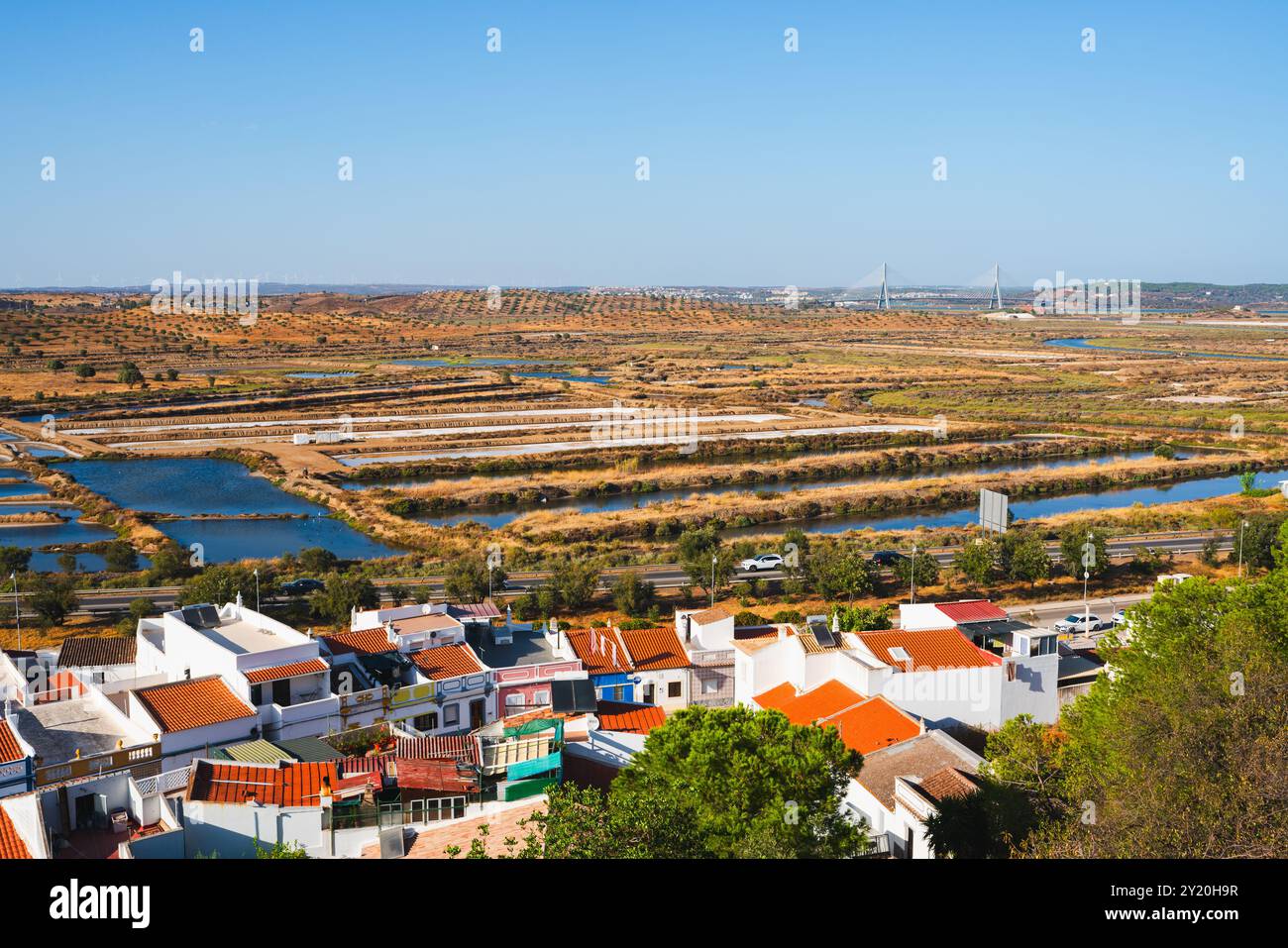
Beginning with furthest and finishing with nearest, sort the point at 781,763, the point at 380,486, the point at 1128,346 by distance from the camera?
the point at 1128,346
the point at 380,486
the point at 781,763

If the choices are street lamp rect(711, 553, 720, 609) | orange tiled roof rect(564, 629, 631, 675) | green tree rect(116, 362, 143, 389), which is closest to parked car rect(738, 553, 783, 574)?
street lamp rect(711, 553, 720, 609)

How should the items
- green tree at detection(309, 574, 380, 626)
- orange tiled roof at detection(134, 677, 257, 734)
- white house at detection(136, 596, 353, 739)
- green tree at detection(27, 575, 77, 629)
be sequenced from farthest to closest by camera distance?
green tree at detection(309, 574, 380, 626)
green tree at detection(27, 575, 77, 629)
white house at detection(136, 596, 353, 739)
orange tiled roof at detection(134, 677, 257, 734)

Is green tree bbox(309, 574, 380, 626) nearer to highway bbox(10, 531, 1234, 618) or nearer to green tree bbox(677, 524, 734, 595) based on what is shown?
highway bbox(10, 531, 1234, 618)

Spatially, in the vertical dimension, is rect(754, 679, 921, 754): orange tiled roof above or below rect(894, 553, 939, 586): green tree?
above

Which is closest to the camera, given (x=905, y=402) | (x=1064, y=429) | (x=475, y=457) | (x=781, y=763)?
(x=781, y=763)
